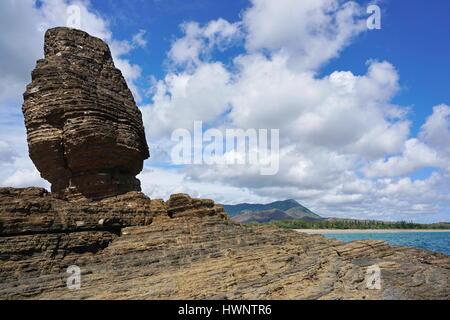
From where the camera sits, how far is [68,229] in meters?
16.1

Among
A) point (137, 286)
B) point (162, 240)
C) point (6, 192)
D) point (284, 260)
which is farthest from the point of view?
point (284, 260)

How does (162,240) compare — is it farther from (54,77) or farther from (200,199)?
(54,77)

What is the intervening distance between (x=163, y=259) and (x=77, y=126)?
11.6 metres

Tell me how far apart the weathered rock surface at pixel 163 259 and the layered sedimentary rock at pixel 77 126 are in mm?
3295

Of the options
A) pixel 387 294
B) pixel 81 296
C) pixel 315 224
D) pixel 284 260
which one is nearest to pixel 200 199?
pixel 284 260

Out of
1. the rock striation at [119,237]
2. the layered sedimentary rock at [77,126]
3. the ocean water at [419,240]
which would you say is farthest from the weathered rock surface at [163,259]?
the ocean water at [419,240]

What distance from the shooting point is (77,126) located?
832 inches

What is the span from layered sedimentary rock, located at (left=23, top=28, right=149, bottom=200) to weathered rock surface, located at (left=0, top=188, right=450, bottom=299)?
130 inches

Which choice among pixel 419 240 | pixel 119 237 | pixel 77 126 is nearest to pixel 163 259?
pixel 119 237

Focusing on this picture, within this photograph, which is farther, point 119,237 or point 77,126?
point 77,126

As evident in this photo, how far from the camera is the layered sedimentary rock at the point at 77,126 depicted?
21344 mm

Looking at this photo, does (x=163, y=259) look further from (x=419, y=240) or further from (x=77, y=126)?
(x=419, y=240)

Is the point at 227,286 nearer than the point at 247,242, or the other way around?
the point at 227,286
